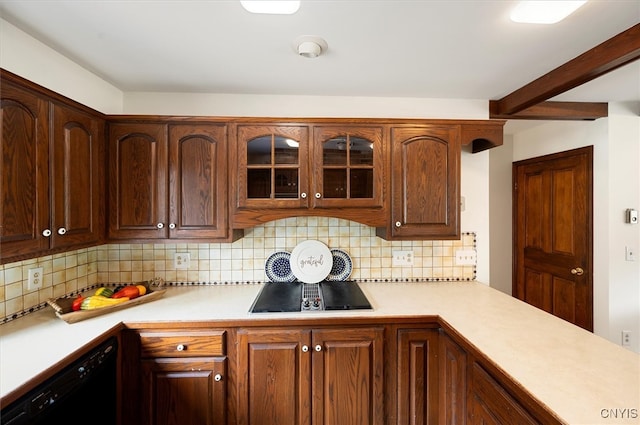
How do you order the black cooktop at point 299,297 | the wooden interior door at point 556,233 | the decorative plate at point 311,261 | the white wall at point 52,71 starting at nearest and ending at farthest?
the white wall at point 52,71 → the black cooktop at point 299,297 → the decorative plate at point 311,261 → the wooden interior door at point 556,233

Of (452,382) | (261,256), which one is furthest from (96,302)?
(452,382)

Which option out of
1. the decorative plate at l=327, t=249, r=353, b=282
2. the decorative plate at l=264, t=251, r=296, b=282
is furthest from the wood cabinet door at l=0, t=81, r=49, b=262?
the decorative plate at l=327, t=249, r=353, b=282

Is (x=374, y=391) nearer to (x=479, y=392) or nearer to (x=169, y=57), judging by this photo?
(x=479, y=392)

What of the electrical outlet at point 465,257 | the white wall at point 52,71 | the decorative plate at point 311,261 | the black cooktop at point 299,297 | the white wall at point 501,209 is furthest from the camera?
the white wall at point 501,209

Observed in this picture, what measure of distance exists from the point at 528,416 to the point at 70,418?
66.7 inches

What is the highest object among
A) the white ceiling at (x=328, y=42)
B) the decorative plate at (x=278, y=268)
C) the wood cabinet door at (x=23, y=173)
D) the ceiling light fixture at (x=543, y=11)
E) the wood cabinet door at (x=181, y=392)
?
the white ceiling at (x=328, y=42)

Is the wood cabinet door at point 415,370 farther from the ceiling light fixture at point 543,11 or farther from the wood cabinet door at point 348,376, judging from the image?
the ceiling light fixture at point 543,11

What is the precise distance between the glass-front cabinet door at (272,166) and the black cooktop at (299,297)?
0.57m

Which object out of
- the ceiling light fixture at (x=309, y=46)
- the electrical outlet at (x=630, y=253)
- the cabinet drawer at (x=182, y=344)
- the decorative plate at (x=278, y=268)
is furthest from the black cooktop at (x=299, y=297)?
the electrical outlet at (x=630, y=253)

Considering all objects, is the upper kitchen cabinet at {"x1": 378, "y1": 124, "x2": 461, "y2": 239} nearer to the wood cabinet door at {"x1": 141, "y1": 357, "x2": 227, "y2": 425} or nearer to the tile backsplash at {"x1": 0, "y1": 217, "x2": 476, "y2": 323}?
the tile backsplash at {"x1": 0, "y1": 217, "x2": 476, "y2": 323}

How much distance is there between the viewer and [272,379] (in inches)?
53.7

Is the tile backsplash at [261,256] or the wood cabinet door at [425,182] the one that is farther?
the tile backsplash at [261,256]

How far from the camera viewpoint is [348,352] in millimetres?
1382

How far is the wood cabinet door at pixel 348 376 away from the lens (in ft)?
4.51
